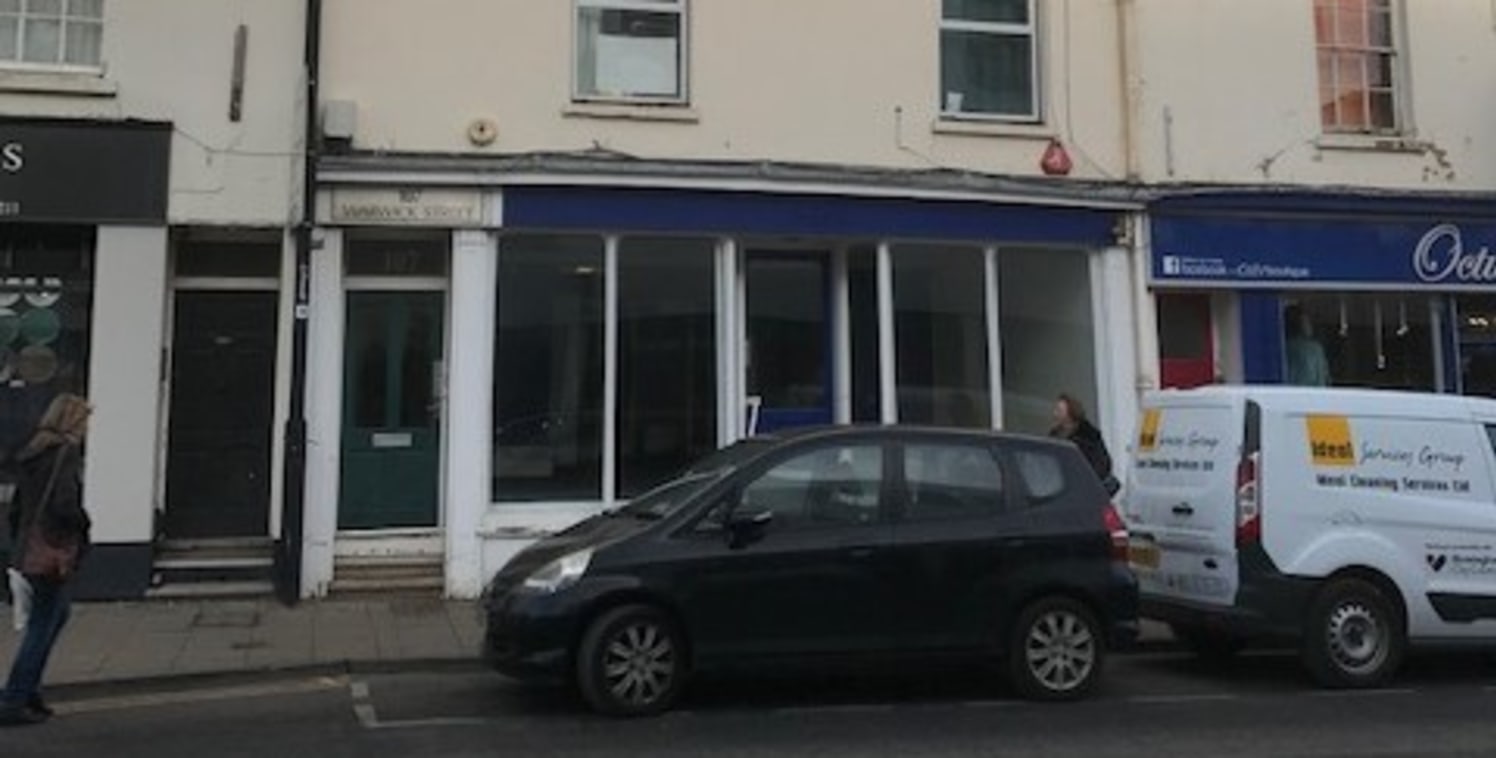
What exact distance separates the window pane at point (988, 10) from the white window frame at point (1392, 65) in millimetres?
3152

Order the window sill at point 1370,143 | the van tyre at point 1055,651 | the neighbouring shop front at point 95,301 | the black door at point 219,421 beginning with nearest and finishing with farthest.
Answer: the van tyre at point 1055,651 → the neighbouring shop front at point 95,301 → the black door at point 219,421 → the window sill at point 1370,143

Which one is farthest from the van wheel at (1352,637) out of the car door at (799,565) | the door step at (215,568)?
the door step at (215,568)

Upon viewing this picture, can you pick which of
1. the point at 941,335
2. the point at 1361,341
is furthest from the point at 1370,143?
the point at 941,335

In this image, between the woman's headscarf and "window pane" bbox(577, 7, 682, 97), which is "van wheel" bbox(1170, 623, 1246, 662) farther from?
the woman's headscarf

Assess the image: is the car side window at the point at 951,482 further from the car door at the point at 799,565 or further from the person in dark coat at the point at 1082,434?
the person in dark coat at the point at 1082,434

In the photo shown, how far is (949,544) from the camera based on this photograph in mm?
9102

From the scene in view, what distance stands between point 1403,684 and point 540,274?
25.2ft

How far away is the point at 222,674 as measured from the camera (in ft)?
31.8

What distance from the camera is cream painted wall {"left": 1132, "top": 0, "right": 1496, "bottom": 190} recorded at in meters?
14.9

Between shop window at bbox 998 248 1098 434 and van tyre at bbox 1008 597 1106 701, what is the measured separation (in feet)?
17.9

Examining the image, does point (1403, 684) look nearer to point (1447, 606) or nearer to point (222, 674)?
point (1447, 606)

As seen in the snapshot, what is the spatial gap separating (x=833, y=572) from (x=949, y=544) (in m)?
0.76

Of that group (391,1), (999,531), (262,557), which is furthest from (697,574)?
(391,1)

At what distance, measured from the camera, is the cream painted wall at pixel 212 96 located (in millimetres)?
12609
